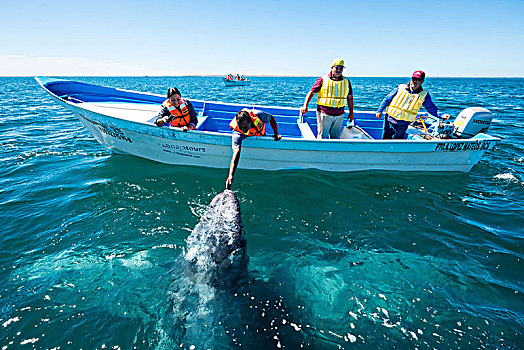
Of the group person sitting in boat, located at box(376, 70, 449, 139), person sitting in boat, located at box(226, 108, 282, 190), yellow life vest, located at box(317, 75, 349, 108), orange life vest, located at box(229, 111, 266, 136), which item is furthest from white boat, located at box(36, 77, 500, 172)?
yellow life vest, located at box(317, 75, 349, 108)

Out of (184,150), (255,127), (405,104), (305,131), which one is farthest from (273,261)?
(405,104)

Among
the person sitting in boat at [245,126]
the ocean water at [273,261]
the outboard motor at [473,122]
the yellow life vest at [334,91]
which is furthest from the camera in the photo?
the outboard motor at [473,122]

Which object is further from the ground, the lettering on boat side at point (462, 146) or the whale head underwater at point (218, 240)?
the lettering on boat side at point (462, 146)

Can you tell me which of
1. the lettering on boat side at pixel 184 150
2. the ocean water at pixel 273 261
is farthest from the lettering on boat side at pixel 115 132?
the lettering on boat side at pixel 184 150

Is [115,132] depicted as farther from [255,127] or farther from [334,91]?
[334,91]

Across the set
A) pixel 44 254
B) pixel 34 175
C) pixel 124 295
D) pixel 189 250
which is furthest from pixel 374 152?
pixel 34 175

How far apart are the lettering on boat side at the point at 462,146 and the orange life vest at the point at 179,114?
23.3ft

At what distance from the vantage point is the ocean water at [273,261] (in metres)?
3.36

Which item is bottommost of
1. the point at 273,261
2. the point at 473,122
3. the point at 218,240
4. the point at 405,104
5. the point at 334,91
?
the point at 273,261

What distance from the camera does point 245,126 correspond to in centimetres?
577

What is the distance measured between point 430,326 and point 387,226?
7.41 ft

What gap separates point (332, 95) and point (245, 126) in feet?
8.90

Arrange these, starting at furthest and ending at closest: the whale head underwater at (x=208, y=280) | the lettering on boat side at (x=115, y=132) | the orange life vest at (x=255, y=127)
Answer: the lettering on boat side at (x=115, y=132) → the orange life vest at (x=255, y=127) → the whale head underwater at (x=208, y=280)

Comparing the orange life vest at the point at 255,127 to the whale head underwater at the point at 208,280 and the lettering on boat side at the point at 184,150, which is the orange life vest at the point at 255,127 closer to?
the lettering on boat side at the point at 184,150
